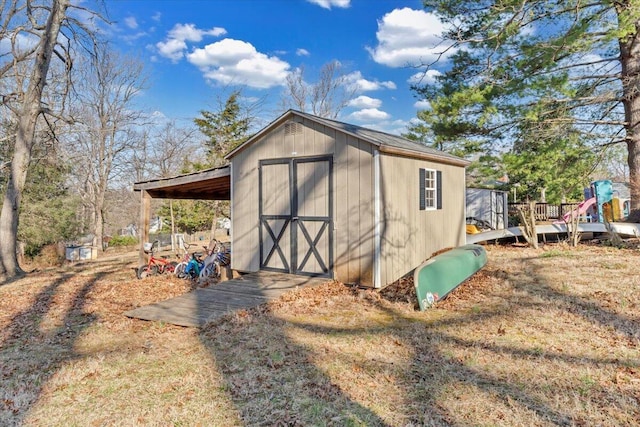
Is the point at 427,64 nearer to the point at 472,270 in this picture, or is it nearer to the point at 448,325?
the point at 472,270

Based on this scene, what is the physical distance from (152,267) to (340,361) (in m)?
6.70

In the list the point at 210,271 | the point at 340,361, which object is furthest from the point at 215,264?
the point at 340,361

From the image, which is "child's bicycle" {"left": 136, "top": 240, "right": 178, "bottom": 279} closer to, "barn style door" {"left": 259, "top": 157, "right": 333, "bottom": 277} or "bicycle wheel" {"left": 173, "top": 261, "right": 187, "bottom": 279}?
"bicycle wheel" {"left": 173, "top": 261, "right": 187, "bottom": 279}

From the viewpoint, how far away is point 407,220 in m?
7.84

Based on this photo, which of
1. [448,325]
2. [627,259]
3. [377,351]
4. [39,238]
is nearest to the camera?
[377,351]

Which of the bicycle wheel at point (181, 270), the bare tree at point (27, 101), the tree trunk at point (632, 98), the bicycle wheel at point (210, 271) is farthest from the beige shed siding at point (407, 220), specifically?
the bare tree at point (27, 101)

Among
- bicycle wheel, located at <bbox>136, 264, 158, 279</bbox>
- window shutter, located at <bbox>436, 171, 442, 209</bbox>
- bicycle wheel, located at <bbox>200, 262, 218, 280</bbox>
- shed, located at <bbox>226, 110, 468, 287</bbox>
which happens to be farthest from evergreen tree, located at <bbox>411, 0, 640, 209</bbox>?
bicycle wheel, located at <bbox>136, 264, 158, 279</bbox>

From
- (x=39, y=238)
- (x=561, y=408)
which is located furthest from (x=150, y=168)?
(x=561, y=408)

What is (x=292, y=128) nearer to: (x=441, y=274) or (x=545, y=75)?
(x=441, y=274)

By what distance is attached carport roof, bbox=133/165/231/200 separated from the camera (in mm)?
8727

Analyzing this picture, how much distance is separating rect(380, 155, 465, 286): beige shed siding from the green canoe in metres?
0.75

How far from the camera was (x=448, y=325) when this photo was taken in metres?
5.23

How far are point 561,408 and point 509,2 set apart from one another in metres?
11.2

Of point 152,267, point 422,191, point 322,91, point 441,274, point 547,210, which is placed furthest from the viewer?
point 322,91
